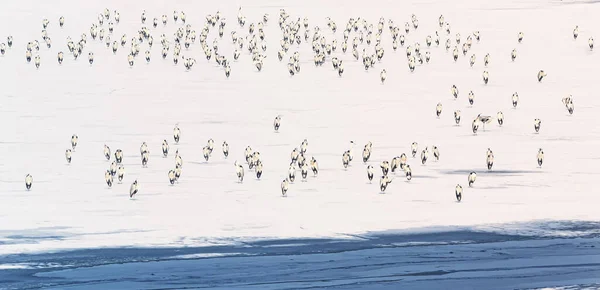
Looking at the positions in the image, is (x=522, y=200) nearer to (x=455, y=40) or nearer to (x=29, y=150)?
(x=29, y=150)

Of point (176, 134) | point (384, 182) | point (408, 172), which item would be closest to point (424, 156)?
point (408, 172)

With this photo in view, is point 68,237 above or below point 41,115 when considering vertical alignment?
below

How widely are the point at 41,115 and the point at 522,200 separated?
436 inches

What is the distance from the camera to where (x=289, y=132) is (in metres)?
23.8

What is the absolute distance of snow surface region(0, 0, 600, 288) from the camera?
16.6m

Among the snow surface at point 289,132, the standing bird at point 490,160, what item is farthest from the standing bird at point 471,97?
the standing bird at point 490,160

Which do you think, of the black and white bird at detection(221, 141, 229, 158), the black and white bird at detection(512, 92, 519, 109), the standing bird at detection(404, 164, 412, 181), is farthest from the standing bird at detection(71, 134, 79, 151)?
the black and white bird at detection(512, 92, 519, 109)

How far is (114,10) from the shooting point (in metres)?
40.7

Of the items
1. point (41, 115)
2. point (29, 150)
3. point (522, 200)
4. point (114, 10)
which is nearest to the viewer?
point (522, 200)

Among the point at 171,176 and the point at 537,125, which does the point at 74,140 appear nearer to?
the point at 171,176

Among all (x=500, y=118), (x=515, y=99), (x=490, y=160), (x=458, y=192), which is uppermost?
(x=515, y=99)

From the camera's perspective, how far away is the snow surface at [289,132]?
16.6 metres

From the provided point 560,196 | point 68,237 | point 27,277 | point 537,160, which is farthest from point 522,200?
Result: point 27,277

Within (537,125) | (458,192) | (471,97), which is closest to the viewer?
(458,192)
